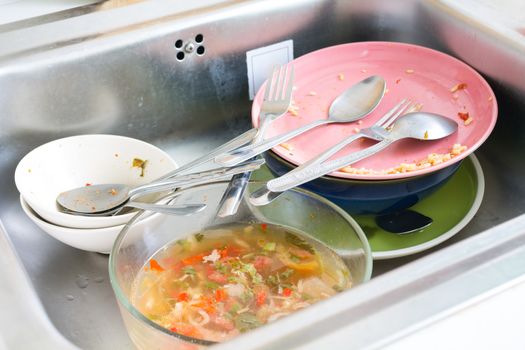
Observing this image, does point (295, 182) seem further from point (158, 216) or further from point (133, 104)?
point (133, 104)

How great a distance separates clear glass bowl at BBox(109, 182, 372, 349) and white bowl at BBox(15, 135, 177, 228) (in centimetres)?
10

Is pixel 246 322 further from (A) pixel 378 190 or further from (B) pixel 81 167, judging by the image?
(B) pixel 81 167

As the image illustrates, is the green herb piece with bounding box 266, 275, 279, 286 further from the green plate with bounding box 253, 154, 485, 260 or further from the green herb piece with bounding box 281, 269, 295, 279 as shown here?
the green plate with bounding box 253, 154, 485, 260

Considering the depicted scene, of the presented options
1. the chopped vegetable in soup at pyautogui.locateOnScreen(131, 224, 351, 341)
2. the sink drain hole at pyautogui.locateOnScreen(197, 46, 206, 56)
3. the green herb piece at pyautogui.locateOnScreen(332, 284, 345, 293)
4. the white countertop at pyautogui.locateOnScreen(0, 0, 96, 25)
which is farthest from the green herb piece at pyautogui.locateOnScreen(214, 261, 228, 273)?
the white countertop at pyautogui.locateOnScreen(0, 0, 96, 25)

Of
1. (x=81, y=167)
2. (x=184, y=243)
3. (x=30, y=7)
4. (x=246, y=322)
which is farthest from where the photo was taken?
(x=30, y=7)

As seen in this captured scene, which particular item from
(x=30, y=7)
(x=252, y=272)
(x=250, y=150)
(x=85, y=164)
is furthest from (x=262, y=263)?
(x=30, y=7)

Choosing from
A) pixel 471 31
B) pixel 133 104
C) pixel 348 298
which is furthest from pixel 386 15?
pixel 348 298

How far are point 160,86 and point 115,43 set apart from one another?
0.08 meters

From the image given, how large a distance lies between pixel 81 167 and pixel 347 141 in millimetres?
307

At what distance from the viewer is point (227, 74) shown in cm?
95

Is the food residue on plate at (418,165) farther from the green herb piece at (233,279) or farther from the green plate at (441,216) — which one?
the green herb piece at (233,279)

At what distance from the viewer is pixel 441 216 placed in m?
0.80

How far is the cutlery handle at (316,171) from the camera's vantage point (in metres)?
0.69

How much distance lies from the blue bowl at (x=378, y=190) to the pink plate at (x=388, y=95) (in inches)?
0.5
